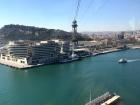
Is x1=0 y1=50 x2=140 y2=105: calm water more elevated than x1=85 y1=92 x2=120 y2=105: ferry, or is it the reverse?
x1=85 y1=92 x2=120 y2=105: ferry

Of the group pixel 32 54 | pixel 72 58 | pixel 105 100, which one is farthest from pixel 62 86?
pixel 72 58

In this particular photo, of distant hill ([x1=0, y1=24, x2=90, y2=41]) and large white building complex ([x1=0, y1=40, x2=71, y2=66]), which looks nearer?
large white building complex ([x1=0, y1=40, x2=71, y2=66])

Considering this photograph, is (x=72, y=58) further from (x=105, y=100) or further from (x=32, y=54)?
(x=105, y=100)

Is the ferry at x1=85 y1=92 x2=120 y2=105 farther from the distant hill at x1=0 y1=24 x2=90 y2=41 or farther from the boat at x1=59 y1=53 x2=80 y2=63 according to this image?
the distant hill at x1=0 y1=24 x2=90 y2=41

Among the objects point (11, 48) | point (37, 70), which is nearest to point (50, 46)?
point (11, 48)

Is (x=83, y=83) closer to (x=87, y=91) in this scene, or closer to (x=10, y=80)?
(x=87, y=91)

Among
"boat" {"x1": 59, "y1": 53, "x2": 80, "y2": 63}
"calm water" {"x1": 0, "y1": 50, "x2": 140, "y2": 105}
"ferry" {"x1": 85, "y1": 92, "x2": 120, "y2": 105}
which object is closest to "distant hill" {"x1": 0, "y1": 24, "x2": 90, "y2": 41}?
"boat" {"x1": 59, "y1": 53, "x2": 80, "y2": 63}

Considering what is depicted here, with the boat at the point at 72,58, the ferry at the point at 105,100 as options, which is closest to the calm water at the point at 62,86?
the ferry at the point at 105,100

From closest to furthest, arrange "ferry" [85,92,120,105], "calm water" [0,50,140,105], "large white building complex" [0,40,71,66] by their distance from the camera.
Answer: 1. "ferry" [85,92,120,105]
2. "calm water" [0,50,140,105]
3. "large white building complex" [0,40,71,66]
